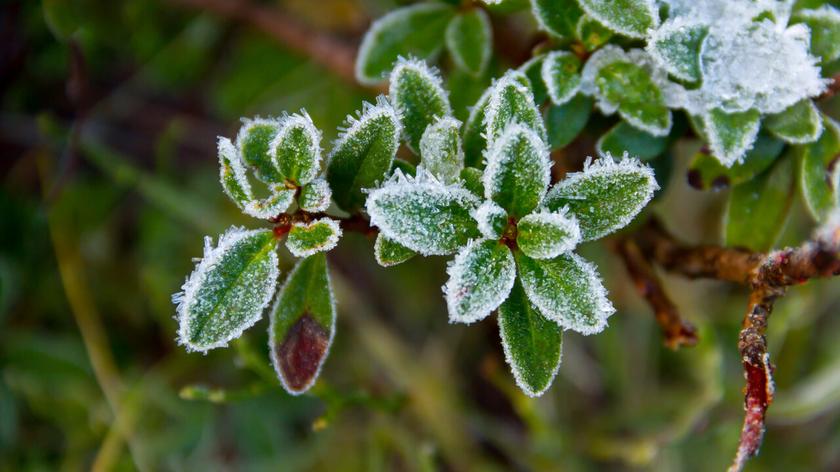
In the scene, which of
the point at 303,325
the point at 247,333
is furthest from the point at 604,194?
the point at 247,333

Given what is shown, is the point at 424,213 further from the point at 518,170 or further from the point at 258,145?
the point at 258,145

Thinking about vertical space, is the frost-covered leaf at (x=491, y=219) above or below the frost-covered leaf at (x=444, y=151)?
below

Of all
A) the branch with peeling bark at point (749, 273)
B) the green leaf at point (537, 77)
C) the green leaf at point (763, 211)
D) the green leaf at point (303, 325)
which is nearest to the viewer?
the branch with peeling bark at point (749, 273)

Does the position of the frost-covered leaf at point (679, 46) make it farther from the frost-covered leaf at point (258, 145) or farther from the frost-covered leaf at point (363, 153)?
the frost-covered leaf at point (258, 145)

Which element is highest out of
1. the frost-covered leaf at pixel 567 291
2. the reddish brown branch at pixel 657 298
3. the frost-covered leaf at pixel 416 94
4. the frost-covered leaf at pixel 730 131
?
the frost-covered leaf at pixel 416 94

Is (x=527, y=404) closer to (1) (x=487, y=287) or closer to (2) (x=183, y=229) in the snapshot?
(1) (x=487, y=287)

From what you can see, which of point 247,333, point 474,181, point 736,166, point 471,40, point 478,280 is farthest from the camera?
point 247,333

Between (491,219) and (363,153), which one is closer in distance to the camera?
(491,219)

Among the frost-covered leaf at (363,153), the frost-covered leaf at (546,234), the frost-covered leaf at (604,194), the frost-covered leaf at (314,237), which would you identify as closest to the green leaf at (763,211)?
the frost-covered leaf at (604,194)
